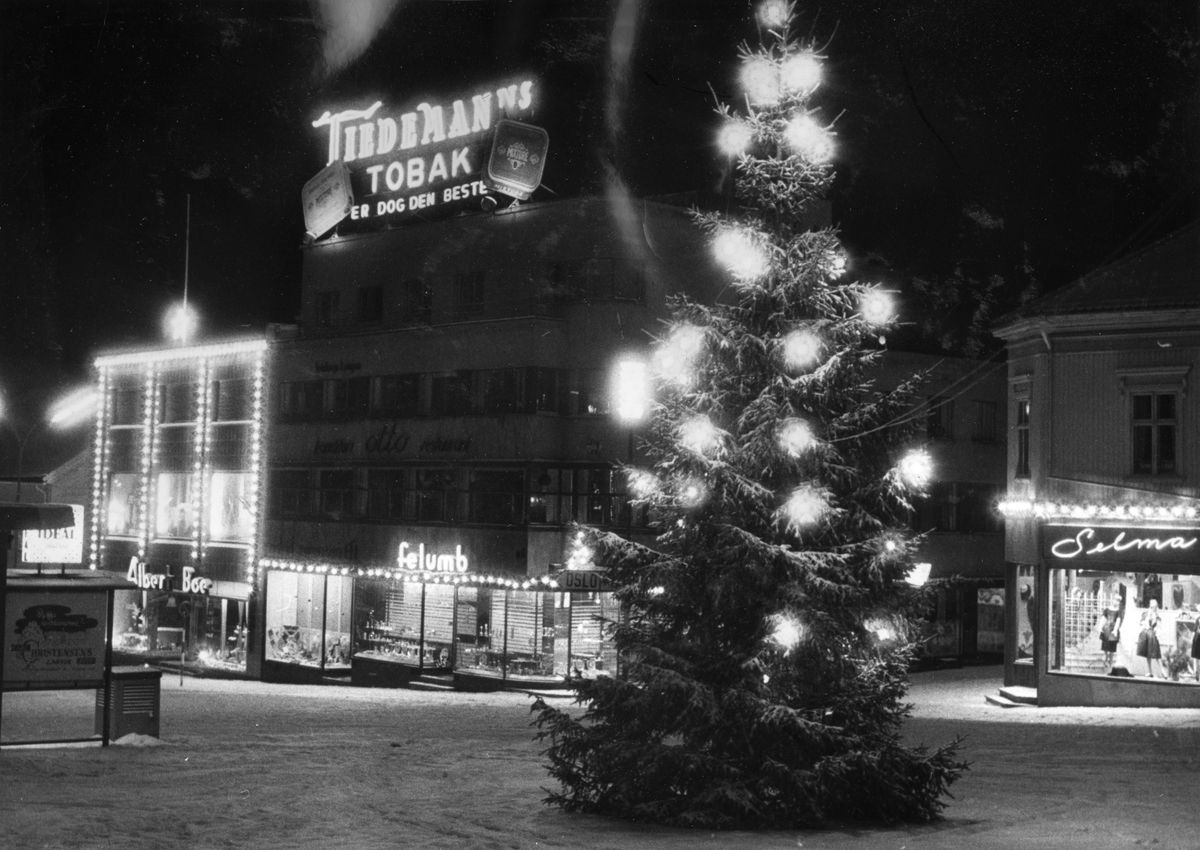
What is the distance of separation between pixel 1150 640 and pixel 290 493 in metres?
30.1

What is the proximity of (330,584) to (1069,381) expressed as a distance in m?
26.0

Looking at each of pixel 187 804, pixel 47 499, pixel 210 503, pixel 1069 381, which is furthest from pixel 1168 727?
pixel 47 499

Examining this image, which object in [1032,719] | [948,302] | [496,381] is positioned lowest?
[1032,719]

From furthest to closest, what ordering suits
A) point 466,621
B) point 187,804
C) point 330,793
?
1. point 466,621
2. point 330,793
3. point 187,804

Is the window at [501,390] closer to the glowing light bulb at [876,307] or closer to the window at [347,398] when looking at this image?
the window at [347,398]

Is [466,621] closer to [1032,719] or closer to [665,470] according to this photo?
[1032,719]

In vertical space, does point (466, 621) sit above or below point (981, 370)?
below

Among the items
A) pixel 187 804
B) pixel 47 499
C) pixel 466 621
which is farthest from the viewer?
pixel 47 499

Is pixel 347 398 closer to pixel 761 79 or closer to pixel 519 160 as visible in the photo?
pixel 519 160

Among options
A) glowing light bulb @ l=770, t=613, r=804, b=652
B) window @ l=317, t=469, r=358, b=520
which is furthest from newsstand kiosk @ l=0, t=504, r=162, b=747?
window @ l=317, t=469, r=358, b=520

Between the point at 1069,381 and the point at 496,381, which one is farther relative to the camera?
the point at 496,381

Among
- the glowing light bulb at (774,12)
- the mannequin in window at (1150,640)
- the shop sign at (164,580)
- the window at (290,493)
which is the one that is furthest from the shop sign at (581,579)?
the shop sign at (164,580)

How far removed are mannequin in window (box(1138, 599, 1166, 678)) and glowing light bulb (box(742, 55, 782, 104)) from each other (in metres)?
19.2

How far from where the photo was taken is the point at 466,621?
42062 mm
